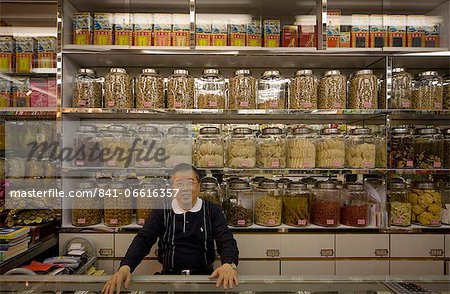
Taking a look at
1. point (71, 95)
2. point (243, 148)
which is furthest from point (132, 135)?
point (243, 148)

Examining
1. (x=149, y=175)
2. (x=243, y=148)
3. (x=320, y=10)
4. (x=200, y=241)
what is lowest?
(x=200, y=241)

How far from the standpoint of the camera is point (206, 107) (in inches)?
86.3

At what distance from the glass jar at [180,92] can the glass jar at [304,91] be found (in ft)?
2.03

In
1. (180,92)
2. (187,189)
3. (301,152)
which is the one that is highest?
(180,92)

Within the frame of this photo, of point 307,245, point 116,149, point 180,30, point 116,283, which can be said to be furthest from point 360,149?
point 116,283

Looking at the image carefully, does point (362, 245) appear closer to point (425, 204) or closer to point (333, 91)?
point (425, 204)

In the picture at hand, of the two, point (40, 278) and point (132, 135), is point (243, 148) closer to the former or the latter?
point (132, 135)

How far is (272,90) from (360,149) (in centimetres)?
65

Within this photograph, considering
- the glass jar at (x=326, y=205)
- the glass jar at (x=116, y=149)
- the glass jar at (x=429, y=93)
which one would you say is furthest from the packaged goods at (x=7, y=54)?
the glass jar at (x=429, y=93)

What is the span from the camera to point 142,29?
2230 millimetres

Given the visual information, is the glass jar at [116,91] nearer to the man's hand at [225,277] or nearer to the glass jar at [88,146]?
the glass jar at [88,146]

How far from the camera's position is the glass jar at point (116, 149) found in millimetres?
2211

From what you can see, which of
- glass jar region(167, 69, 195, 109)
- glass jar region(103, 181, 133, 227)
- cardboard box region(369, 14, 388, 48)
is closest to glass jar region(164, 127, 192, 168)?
glass jar region(167, 69, 195, 109)

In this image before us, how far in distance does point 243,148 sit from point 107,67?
1.09m
